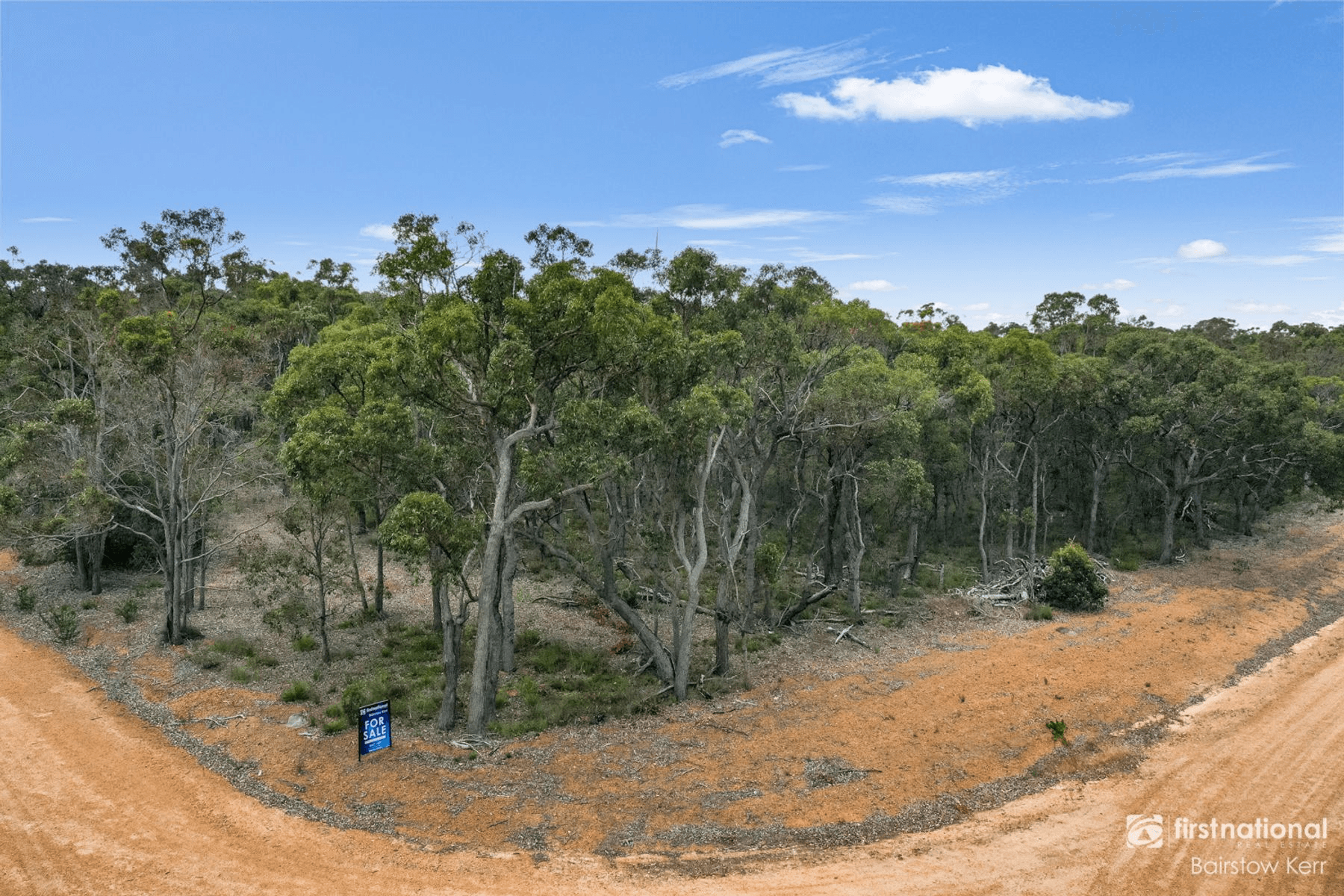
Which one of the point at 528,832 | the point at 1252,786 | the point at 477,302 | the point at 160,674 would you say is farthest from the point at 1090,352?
the point at 160,674

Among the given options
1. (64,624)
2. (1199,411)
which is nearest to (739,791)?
(64,624)

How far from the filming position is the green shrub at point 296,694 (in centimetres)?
1658

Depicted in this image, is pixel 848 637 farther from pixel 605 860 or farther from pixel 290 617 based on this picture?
pixel 290 617

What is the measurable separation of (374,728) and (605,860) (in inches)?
208

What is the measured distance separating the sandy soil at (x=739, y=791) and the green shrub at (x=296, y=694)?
38 cm

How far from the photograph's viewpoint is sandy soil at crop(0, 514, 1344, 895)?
10703 mm

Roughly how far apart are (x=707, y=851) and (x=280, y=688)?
37.3 feet

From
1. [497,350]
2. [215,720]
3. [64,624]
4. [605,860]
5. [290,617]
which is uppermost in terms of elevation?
[497,350]

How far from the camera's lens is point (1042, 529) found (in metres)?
35.4

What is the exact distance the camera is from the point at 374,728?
13.7 metres

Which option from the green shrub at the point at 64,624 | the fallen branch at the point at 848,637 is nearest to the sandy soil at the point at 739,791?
the green shrub at the point at 64,624

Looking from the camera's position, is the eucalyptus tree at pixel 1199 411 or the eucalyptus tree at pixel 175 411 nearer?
the eucalyptus tree at pixel 175 411

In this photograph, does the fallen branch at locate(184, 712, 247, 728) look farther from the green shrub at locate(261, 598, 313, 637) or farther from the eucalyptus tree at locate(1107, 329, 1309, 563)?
the eucalyptus tree at locate(1107, 329, 1309, 563)

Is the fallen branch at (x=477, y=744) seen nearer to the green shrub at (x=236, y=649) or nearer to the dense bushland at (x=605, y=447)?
the dense bushland at (x=605, y=447)
